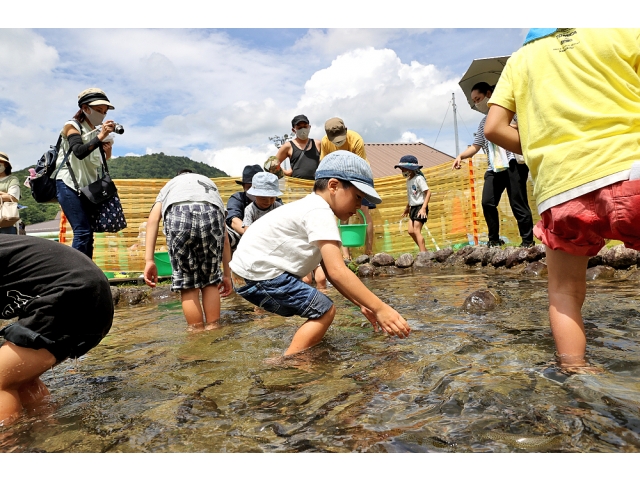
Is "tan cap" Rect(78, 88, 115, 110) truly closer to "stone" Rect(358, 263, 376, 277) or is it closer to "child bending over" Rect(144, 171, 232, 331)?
"child bending over" Rect(144, 171, 232, 331)

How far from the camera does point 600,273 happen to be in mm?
5074

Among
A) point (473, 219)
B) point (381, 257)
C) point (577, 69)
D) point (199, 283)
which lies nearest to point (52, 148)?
point (199, 283)

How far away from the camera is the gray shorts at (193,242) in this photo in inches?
146

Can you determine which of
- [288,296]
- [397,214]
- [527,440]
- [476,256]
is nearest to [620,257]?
[476,256]

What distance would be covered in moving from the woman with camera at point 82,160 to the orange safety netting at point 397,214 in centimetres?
446

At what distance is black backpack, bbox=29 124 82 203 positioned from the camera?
14.7ft

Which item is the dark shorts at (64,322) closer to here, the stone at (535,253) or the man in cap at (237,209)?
the man in cap at (237,209)

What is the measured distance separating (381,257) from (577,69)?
6363 mm

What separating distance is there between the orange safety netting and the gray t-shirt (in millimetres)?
5030

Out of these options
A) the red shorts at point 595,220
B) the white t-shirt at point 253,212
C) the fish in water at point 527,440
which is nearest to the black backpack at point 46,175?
the white t-shirt at point 253,212

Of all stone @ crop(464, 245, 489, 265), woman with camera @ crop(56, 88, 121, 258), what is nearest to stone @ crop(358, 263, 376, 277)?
stone @ crop(464, 245, 489, 265)

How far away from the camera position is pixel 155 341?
3.41 m

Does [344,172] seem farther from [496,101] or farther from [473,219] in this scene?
[473,219]

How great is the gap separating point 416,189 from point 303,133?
2220mm
